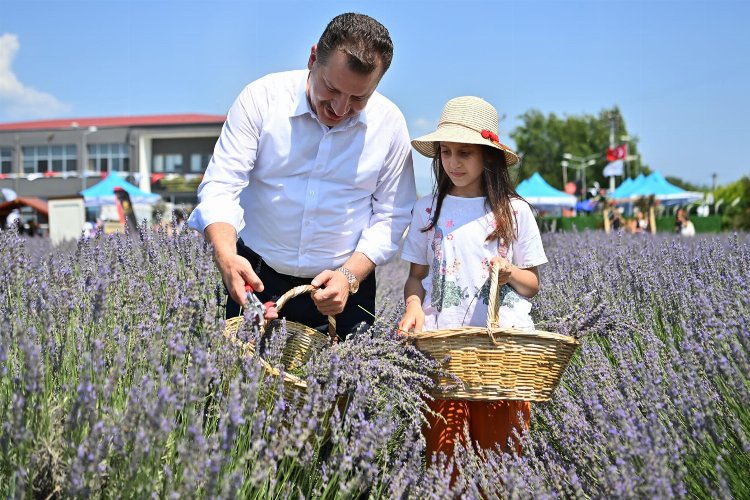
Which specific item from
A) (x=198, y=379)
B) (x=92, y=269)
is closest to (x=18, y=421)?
(x=198, y=379)

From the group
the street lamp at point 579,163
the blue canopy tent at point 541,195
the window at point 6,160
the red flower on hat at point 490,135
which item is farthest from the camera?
the street lamp at point 579,163

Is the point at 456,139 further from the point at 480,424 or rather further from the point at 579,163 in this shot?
the point at 579,163

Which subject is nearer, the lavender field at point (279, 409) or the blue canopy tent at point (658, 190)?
the lavender field at point (279, 409)

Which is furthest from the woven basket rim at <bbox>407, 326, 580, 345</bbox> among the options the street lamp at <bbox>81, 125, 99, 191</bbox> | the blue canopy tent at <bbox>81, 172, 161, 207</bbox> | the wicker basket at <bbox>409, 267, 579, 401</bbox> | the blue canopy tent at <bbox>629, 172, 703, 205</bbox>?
the street lamp at <bbox>81, 125, 99, 191</bbox>

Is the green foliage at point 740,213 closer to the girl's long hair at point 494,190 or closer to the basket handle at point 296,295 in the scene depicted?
the girl's long hair at point 494,190

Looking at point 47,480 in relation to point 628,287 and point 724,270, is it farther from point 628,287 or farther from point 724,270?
point 724,270

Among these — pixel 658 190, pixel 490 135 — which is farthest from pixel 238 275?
pixel 658 190

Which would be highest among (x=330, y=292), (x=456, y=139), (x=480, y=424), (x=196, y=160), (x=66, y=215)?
(x=456, y=139)

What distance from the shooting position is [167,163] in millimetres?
48562

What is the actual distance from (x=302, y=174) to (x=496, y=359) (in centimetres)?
101

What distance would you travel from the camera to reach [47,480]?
1562 millimetres

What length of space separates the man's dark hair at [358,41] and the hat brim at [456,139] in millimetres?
335

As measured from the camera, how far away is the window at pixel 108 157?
48188 millimetres

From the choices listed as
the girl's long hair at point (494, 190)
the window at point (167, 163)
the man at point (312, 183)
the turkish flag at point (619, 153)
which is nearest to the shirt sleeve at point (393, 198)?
the man at point (312, 183)
